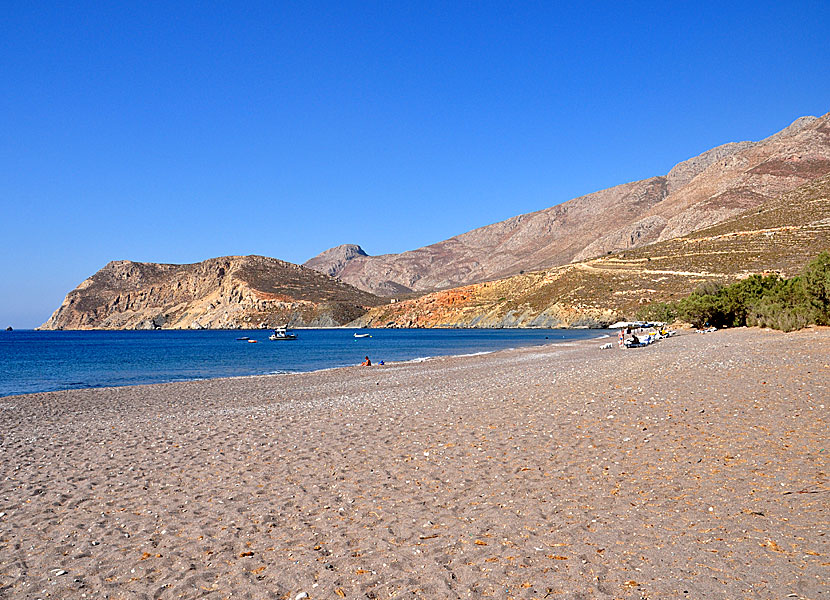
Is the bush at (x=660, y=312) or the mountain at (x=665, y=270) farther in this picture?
the mountain at (x=665, y=270)

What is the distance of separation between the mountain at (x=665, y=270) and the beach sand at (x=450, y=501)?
64853 millimetres

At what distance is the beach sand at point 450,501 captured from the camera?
5312mm

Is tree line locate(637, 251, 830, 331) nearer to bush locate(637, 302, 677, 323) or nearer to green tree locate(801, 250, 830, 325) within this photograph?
green tree locate(801, 250, 830, 325)

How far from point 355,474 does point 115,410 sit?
13399 millimetres

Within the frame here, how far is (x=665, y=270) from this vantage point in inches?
3831

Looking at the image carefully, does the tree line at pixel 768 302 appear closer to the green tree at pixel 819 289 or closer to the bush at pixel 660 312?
the green tree at pixel 819 289

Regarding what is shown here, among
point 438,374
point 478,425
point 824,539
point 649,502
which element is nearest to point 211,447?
point 478,425

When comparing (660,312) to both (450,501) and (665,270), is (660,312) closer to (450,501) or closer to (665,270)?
(665,270)

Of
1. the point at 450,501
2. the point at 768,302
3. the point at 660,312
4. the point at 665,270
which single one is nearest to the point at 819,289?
the point at 768,302

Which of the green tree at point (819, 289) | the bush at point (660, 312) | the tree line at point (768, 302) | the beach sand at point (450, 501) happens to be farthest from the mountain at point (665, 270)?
the beach sand at point (450, 501)

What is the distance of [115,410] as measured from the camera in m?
18.8

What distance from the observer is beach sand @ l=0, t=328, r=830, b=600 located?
17.4 feet

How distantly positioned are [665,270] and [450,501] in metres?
99.7

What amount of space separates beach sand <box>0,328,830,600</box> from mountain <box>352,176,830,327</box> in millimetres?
64853
